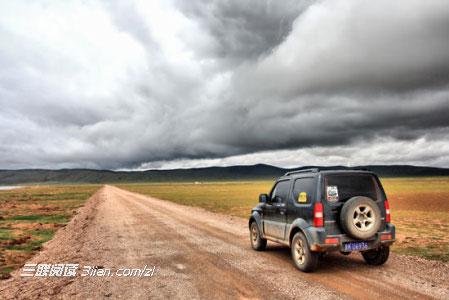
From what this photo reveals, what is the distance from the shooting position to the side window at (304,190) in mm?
8281

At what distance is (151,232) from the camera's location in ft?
52.0

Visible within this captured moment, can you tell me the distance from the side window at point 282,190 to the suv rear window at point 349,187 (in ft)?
5.26

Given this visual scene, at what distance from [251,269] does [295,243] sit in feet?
4.23

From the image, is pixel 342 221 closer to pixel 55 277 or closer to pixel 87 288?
pixel 87 288

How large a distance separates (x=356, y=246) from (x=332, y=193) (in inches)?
51.8

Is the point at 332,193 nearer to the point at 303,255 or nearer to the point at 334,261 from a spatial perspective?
the point at 303,255

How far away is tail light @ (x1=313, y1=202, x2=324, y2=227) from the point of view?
7.90 metres

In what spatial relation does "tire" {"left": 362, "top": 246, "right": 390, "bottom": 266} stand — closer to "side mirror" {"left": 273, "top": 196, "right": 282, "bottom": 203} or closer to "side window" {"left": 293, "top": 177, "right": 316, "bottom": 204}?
"side window" {"left": 293, "top": 177, "right": 316, "bottom": 204}

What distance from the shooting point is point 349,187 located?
8258 millimetres

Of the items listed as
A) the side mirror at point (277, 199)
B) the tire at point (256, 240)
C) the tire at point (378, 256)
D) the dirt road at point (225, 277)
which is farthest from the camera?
the tire at point (256, 240)

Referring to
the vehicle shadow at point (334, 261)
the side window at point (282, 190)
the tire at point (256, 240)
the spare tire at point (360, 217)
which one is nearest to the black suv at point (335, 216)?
→ the spare tire at point (360, 217)

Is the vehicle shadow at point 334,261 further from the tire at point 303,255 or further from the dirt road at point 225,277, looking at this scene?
the tire at point 303,255

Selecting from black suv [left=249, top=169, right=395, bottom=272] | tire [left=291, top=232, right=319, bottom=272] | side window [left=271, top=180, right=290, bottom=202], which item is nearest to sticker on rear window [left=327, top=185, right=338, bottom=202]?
black suv [left=249, top=169, right=395, bottom=272]

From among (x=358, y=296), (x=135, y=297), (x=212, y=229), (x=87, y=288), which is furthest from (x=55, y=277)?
(x=212, y=229)
